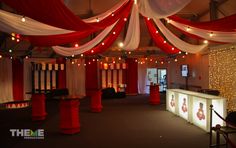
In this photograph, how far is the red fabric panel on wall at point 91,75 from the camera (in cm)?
1573

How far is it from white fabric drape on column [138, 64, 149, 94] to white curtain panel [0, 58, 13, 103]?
27.8ft

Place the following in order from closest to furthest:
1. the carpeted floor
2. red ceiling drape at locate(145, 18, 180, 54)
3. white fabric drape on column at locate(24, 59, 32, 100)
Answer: the carpeted floor → red ceiling drape at locate(145, 18, 180, 54) → white fabric drape on column at locate(24, 59, 32, 100)

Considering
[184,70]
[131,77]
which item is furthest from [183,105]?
[131,77]

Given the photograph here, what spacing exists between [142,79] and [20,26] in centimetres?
1314

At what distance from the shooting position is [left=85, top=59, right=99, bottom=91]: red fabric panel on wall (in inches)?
619

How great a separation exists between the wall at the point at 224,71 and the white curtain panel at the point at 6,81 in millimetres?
10604

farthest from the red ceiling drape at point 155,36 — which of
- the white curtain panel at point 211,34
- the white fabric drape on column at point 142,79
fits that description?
the white fabric drape on column at point 142,79

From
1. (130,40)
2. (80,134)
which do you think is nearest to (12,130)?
(80,134)

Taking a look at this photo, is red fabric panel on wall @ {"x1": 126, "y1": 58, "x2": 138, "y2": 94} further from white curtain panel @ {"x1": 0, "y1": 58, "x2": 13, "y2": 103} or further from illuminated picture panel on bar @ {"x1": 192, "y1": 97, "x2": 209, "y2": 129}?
illuminated picture panel on bar @ {"x1": 192, "y1": 97, "x2": 209, "y2": 129}

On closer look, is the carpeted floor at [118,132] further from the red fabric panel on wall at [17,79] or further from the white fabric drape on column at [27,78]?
the white fabric drape on column at [27,78]

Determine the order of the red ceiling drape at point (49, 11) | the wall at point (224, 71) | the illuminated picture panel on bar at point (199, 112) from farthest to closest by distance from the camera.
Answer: the wall at point (224, 71) → the illuminated picture panel on bar at point (199, 112) → the red ceiling drape at point (49, 11)

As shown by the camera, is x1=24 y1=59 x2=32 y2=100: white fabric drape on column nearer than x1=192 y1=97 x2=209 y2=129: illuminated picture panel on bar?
No

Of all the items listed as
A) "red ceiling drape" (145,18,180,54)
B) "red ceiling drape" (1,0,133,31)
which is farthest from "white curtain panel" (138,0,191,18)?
"red ceiling drape" (145,18,180,54)

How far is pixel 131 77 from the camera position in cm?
1650
